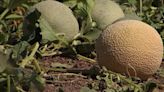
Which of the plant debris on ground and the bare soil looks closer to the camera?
the plant debris on ground

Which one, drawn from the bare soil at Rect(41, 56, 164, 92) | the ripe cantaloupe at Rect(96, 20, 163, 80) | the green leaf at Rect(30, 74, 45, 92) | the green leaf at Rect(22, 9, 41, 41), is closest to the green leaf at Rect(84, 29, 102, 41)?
the bare soil at Rect(41, 56, 164, 92)

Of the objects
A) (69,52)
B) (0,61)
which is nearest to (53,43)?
(69,52)

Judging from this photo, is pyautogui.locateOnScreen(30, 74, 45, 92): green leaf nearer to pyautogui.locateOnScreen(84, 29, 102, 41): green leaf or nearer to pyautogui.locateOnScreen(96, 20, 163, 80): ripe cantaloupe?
pyautogui.locateOnScreen(96, 20, 163, 80): ripe cantaloupe

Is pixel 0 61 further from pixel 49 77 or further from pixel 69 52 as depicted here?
pixel 69 52

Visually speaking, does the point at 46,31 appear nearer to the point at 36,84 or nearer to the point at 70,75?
the point at 70,75

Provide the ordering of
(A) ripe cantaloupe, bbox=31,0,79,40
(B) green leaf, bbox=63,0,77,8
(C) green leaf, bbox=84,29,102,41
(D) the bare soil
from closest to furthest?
(D) the bare soil < (A) ripe cantaloupe, bbox=31,0,79,40 < (C) green leaf, bbox=84,29,102,41 < (B) green leaf, bbox=63,0,77,8

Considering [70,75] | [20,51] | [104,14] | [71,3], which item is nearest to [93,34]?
[104,14]
